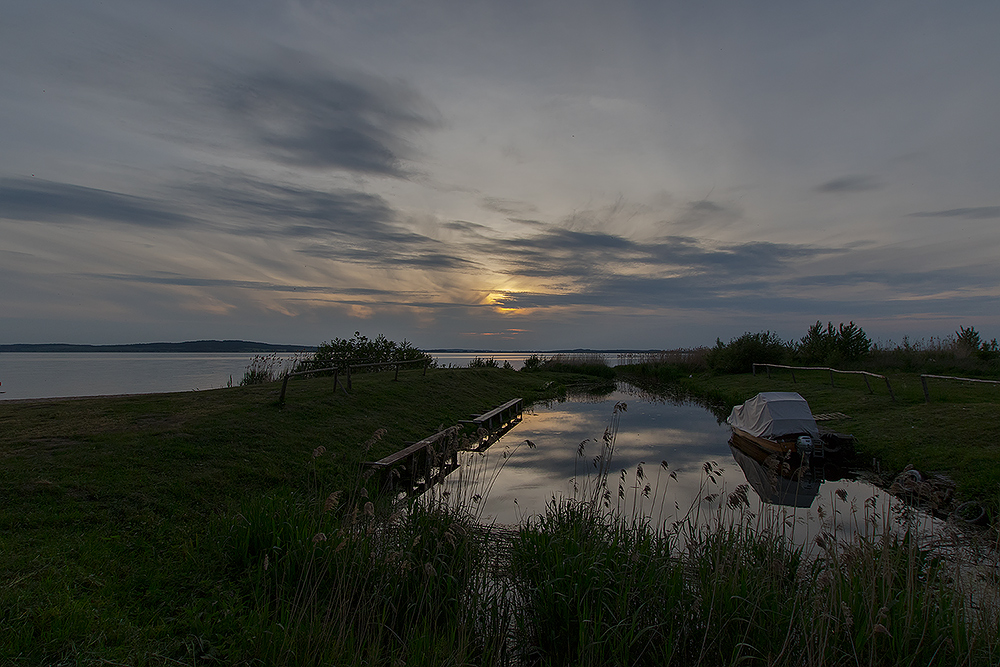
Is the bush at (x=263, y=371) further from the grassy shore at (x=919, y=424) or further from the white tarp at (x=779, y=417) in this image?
the grassy shore at (x=919, y=424)

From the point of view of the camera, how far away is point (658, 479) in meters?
A: 8.02

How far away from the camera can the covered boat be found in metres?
14.4

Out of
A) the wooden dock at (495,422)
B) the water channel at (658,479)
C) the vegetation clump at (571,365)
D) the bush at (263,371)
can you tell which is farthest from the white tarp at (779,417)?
the vegetation clump at (571,365)

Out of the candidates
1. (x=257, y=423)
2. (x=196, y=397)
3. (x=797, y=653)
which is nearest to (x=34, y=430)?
(x=257, y=423)

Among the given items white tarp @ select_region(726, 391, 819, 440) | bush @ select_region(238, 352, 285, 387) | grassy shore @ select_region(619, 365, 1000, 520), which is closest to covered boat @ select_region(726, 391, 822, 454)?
white tarp @ select_region(726, 391, 819, 440)

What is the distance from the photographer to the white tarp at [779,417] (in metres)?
14.9

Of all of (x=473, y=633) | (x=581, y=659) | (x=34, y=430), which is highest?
(x=34, y=430)

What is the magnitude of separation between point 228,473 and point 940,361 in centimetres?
3794

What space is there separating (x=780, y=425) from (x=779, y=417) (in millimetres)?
333

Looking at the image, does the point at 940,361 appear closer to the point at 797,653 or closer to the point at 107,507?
the point at 797,653

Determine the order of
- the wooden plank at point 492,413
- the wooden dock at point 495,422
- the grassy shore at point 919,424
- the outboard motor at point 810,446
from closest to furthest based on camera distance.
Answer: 1. the grassy shore at point 919,424
2. the outboard motor at point 810,446
3. the wooden dock at point 495,422
4. the wooden plank at point 492,413

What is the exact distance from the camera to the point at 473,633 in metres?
5.06

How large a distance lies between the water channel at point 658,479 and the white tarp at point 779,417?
1.09 metres

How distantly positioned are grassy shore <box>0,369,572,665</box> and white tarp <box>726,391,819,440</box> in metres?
11.3
